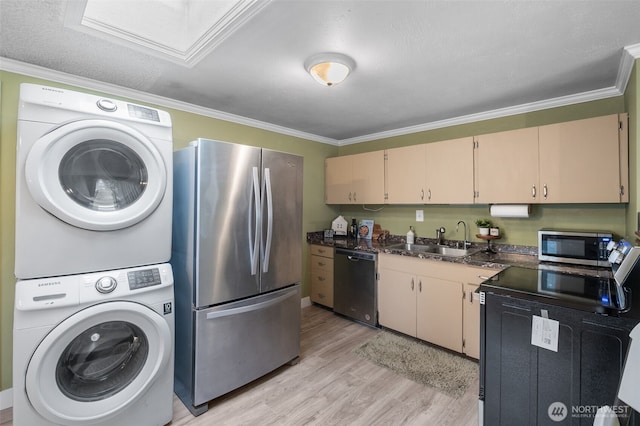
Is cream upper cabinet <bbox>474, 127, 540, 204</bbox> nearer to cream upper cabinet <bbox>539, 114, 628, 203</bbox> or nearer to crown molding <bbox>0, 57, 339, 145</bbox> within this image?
cream upper cabinet <bbox>539, 114, 628, 203</bbox>

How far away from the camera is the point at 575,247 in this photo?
7.48 ft

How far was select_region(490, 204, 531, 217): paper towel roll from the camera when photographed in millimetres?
2605

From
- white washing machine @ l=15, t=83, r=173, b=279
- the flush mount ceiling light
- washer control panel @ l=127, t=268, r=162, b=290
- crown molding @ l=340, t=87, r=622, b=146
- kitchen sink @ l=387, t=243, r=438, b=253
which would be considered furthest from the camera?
kitchen sink @ l=387, t=243, r=438, b=253

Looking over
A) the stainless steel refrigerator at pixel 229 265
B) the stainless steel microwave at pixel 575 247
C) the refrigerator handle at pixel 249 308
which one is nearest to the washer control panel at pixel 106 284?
the stainless steel refrigerator at pixel 229 265

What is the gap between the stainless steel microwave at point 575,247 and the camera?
7.11 ft

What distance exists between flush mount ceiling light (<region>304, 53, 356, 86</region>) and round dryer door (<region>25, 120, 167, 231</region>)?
1.17 meters

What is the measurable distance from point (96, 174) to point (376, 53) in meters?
1.88

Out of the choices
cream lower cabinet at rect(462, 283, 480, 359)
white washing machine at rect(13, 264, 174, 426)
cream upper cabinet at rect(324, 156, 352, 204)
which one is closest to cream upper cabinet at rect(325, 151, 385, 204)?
cream upper cabinet at rect(324, 156, 352, 204)

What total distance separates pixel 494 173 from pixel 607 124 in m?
0.81

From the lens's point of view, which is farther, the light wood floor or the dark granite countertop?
the dark granite countertop

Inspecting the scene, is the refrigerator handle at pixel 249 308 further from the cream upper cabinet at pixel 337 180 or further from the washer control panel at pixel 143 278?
the cream upper cabinet at pixel 337 180

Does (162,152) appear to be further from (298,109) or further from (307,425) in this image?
(307,425)

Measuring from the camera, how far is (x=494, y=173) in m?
2.71

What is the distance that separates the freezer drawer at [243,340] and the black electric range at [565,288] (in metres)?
1.52
